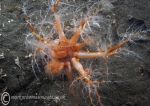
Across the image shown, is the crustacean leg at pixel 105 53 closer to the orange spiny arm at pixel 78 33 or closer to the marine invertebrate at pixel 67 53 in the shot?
the marine invertebrate at pixel 67 53

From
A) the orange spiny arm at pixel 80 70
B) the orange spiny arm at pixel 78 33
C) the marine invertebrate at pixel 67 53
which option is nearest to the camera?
the orange spiny arm at pixel 80 70

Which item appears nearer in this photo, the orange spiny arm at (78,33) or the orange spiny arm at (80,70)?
the orange spiny arm at (80,70)

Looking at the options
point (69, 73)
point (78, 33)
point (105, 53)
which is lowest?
point (69, 73)

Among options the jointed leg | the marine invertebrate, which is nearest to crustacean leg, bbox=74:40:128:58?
the marine invertebrate

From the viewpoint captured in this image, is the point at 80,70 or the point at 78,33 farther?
the point at 78,33

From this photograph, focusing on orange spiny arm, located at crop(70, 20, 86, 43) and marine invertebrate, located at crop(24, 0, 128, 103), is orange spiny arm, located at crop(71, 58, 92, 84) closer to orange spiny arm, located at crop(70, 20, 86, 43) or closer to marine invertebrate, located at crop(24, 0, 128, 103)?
marine invertebrate, located at crop(24, 0, 128, 103)

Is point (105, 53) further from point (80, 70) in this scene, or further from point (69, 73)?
point (69, 73)

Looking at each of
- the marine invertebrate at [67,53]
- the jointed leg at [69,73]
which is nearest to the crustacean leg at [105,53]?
the marine invertebrate at [67,53]

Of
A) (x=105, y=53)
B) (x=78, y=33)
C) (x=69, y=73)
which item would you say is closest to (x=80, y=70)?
(x=69, y=73)

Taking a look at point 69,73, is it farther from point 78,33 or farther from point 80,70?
point 78,33

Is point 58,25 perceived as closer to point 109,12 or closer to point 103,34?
point 103,34

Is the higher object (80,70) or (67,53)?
(67,53)
